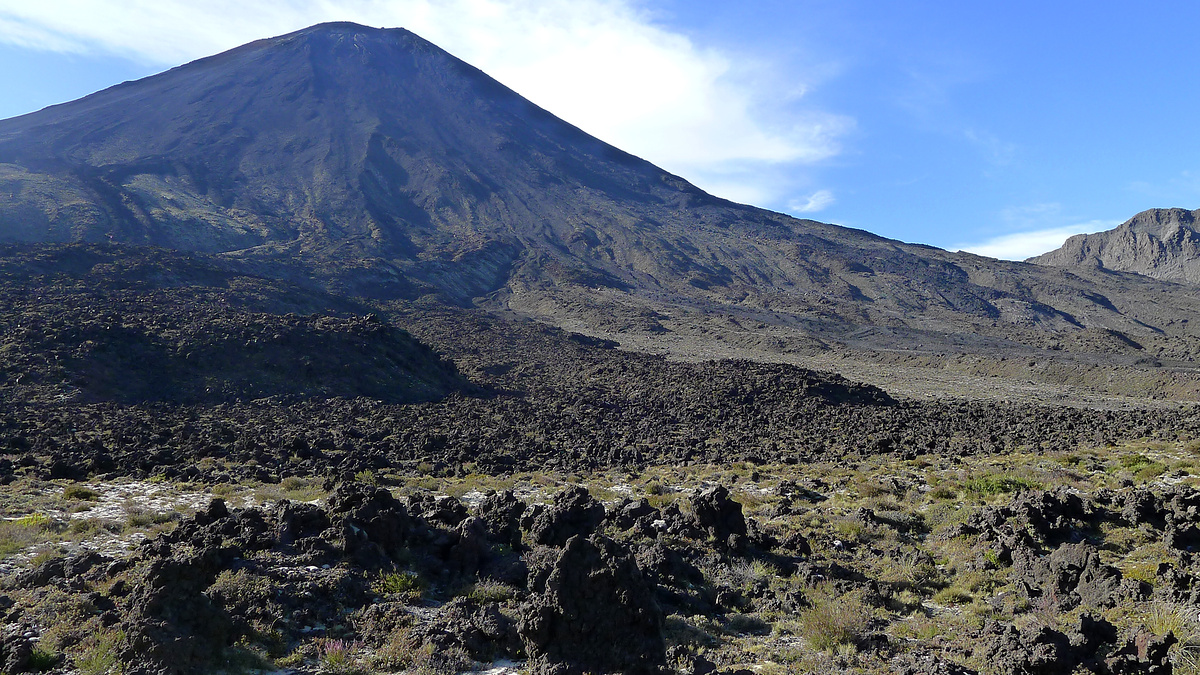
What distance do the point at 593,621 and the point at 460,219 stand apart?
306ft

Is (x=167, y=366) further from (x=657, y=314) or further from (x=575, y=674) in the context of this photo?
(x=657, y=314)

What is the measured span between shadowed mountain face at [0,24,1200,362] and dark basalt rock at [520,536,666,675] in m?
54.7

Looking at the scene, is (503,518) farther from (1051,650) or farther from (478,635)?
(1051,650)

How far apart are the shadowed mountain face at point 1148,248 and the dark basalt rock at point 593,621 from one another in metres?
145

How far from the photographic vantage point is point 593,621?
19.1 ft

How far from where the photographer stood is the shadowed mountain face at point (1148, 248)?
117 m

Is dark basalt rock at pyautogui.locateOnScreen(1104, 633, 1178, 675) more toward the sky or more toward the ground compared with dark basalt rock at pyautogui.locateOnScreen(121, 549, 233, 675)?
more toward the sky

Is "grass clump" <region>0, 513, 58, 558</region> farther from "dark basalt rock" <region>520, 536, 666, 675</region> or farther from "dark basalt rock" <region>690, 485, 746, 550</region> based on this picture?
"dark basalt rock" <region>690, 485, 746, 550</region>

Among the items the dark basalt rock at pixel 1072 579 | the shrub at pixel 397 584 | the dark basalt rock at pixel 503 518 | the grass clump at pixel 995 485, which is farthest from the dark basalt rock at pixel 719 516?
the grass clump at pixel 995 485

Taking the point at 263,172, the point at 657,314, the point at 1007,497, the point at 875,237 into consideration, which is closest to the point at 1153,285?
the point at 875,237

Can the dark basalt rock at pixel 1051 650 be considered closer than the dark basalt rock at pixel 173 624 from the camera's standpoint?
Yes

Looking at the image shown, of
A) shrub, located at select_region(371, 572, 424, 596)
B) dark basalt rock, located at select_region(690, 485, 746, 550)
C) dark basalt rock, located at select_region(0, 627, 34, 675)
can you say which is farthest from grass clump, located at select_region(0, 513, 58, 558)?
dark basalt rock, located at select_region(690, 485, 746, 550)

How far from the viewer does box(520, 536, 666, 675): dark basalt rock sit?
562 centimetres

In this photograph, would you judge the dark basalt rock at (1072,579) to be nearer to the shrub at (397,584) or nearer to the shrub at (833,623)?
the shrub at (833,623)
